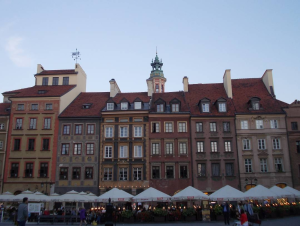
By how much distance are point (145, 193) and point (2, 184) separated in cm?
1881

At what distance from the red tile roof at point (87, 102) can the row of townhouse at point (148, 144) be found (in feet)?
0.66

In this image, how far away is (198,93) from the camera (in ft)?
142

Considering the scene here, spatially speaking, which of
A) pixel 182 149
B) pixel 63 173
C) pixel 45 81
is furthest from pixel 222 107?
pixel 45 81

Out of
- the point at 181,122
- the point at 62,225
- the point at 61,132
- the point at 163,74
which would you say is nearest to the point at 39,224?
the point at 62,225

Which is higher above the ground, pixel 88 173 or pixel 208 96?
pixel 208 96

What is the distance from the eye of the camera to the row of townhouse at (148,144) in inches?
1464

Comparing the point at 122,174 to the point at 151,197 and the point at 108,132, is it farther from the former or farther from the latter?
the point at 151,197

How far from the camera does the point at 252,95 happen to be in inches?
1642

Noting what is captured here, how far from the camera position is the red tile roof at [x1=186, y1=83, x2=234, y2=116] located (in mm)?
39281

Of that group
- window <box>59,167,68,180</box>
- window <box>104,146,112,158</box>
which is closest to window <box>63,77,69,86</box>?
window <box>104,146,112,158</box>

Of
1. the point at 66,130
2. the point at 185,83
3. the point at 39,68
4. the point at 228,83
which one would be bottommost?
the point at 66,130

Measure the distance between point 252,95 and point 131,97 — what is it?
15.0 metres

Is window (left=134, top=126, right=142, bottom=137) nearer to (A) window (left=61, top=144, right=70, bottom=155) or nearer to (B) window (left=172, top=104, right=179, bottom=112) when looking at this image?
(B) window (left=172, top=104, right=179, bottom=112)

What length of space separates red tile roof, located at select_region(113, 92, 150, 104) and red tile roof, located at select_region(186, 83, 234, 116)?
17.2 feet
